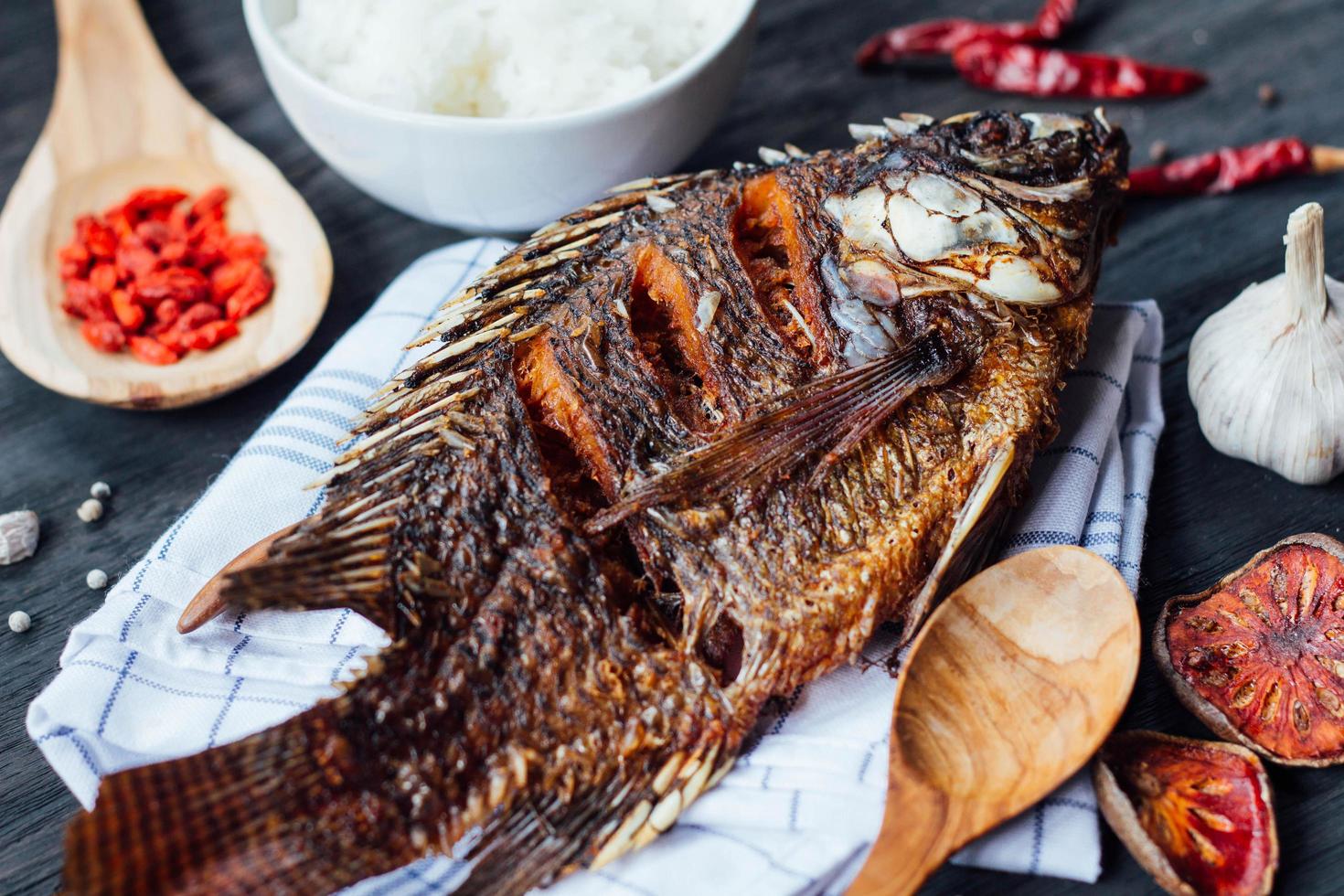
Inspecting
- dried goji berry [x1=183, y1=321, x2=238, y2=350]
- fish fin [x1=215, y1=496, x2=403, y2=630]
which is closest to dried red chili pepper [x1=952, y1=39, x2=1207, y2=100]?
dried goji berry [x1=183, y1=321, x2=238, y2=350]

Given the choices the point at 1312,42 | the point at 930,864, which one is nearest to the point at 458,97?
the point at 930,864

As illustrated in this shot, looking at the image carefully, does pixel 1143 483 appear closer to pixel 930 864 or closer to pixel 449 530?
pixel 930 864

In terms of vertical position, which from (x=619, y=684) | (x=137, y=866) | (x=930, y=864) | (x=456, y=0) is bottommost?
(x=930, y=864)

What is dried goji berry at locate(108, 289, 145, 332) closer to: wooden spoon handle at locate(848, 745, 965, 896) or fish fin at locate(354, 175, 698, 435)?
fish fin at locate(354, 175, 698, 435)

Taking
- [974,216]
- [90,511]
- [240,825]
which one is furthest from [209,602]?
[974,216]

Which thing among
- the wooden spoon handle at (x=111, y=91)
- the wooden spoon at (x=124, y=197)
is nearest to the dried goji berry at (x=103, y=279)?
the wooden spoon at (x=124, y=197)

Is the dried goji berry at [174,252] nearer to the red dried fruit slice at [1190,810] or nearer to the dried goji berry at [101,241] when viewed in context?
the dried goji berry at [101,241]
